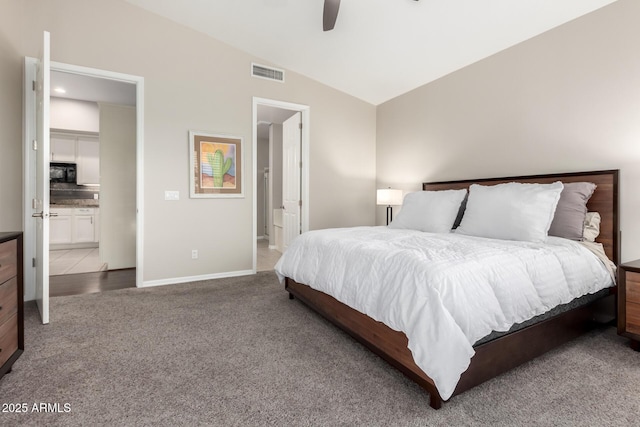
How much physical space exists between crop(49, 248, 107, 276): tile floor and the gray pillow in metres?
5.45

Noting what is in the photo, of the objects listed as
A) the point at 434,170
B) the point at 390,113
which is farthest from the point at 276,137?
the point at 434,170

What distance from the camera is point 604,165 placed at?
2.60 meters

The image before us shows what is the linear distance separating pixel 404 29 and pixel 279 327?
10.4 ft

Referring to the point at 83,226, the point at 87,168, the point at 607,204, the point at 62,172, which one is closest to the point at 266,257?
the point at 83,226

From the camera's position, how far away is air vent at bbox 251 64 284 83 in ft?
13.9

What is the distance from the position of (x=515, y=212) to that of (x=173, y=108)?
3.73m

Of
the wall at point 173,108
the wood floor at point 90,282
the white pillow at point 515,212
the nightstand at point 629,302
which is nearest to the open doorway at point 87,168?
the wood floor at point 90,282

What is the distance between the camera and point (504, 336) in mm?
1729

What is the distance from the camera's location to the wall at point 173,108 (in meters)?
3.11

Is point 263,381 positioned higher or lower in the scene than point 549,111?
lower

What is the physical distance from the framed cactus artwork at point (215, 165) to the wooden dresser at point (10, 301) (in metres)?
2.05

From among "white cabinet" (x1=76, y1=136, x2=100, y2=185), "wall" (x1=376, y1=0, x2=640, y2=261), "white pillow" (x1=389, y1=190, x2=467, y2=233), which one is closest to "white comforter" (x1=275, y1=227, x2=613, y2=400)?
"white pillow" (x1=389, y1=190, x2=467, y2=233)

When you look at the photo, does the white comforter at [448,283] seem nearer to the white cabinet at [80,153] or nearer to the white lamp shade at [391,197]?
the white lamp shade at [391,197]

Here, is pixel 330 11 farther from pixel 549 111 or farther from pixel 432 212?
pixel 549 111
